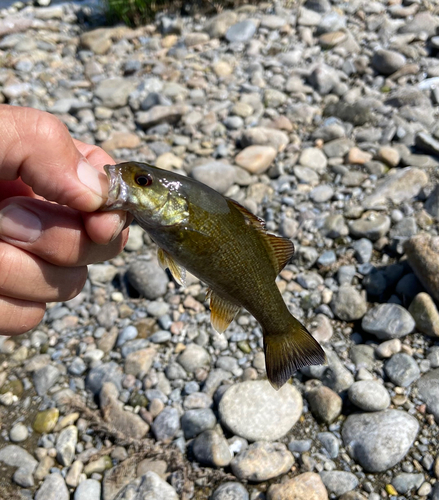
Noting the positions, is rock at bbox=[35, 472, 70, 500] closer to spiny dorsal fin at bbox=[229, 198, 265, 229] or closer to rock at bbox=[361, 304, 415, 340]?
spiny dorsal fin at bbox=[229, 198, 265, 229]

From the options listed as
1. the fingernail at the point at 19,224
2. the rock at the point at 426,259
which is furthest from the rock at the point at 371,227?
the fingernail at the point at 19,224

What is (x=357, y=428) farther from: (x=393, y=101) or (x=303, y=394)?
(x=393, y=101)

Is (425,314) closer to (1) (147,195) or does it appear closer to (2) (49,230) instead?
(1) (147,195)

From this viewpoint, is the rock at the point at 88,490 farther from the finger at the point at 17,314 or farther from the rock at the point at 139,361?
the finger at the point at 17,314

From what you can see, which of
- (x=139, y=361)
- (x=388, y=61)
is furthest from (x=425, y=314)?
(x=388, y=61)

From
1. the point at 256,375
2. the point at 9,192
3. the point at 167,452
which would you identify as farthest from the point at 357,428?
the point at 9,192
